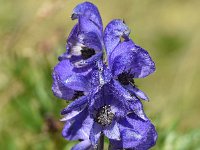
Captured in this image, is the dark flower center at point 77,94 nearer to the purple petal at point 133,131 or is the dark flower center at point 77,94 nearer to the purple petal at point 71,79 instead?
the purple petal at point 71,79

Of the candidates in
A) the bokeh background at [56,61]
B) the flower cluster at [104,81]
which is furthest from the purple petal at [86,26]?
the bokeh background at [56,61]

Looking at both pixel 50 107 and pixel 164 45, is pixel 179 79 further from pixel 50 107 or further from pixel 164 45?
pixel 50 107

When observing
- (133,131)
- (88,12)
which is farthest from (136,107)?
(88,12)

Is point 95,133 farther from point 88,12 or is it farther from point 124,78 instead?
point 88,12

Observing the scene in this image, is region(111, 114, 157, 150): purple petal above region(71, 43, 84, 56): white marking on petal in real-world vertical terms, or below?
below

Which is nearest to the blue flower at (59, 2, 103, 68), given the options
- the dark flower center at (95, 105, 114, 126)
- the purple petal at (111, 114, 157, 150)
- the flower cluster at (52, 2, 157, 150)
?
the flower cluster at (52, 2, 157, 150)

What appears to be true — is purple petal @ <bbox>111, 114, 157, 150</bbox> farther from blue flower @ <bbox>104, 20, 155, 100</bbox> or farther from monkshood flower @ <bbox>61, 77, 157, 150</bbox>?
blue flower @ <bbox>104, 20, 155, 100</bbox>

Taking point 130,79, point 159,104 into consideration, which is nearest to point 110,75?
point 130,79
